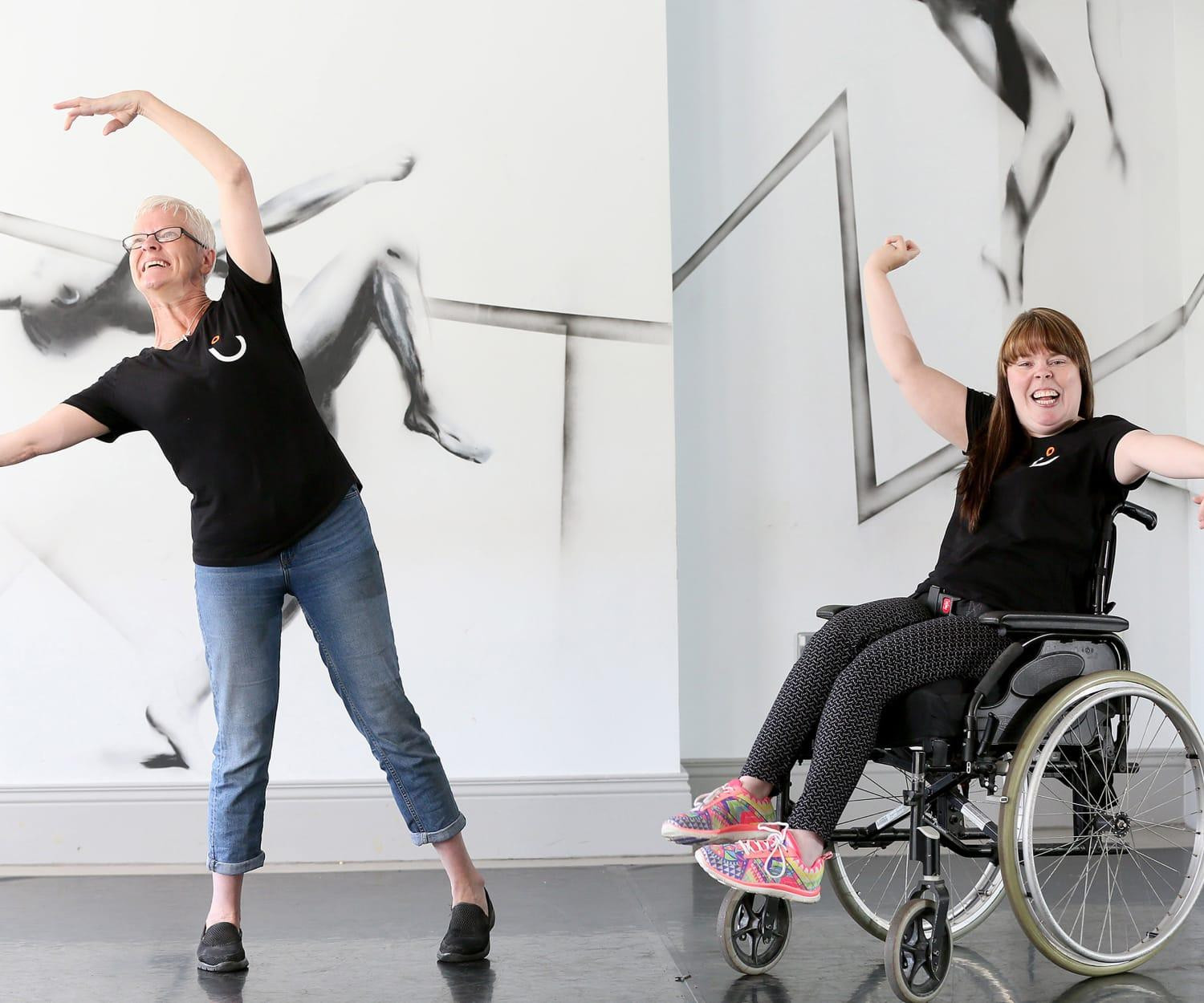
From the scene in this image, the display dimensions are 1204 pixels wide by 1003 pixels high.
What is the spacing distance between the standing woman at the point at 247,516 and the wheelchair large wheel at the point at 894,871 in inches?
25.1

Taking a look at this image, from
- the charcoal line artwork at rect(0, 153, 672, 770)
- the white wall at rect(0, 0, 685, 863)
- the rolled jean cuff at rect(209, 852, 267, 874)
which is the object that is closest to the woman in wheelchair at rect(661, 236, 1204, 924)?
the rolled jean cuff at rect(209, 852, 267, 874)

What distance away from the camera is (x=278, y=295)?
2021 millimetres

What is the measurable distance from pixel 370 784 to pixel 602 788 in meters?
0.54

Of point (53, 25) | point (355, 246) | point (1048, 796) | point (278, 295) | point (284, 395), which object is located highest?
point (53, 25)

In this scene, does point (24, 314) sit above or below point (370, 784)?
above

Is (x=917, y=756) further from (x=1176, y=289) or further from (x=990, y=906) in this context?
(x=1176, y=289)

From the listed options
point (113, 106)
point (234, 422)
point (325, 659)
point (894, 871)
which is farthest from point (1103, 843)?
point (113, 106)

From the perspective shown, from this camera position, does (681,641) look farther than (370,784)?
Yes

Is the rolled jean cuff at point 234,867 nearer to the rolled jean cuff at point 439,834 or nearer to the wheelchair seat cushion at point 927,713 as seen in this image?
the rolled jean cuff at point 439,834

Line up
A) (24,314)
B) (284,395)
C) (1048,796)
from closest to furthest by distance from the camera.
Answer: (284,395) → (24,314) → (1048,796)

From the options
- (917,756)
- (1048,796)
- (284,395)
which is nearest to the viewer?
(917,756)

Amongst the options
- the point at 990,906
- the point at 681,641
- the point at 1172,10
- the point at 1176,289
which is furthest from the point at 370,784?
the point at 1172,10

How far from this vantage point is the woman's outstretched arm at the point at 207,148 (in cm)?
184

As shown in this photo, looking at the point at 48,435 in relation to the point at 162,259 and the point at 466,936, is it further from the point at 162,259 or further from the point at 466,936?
the point at 466,936
